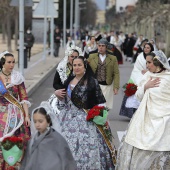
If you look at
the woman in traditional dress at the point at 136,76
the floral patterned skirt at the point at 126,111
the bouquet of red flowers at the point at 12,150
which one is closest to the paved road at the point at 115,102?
the floral patterned skirt at the point at 126,111

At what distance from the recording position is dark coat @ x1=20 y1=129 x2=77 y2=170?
6.04 meters

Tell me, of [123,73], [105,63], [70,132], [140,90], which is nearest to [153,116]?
[140,90]

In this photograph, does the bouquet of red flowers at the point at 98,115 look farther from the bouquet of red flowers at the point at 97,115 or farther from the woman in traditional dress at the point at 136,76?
the woman in traditional dress at the point at 136,76

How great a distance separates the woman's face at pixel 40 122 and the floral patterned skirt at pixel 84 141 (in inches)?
77.3

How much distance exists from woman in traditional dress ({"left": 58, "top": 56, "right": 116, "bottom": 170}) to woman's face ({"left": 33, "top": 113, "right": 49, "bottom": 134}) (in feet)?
6.45

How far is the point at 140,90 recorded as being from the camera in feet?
27.1

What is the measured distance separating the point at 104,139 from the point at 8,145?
7.38ft

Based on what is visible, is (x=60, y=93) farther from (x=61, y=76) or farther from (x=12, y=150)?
(x=12, y=150)

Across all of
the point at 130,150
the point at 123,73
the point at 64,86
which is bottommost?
the point at 123,73

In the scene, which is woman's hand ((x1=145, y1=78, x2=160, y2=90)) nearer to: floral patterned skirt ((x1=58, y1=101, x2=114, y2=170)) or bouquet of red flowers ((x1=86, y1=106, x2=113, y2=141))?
bouquet of red flowers ((x1=86, y1=106, x2=113, y2=141))

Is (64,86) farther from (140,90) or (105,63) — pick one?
(105,63)

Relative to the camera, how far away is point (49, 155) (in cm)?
608

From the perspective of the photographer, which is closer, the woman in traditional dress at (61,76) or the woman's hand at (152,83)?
the woman's hand at (152,83)

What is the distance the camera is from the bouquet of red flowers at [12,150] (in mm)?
6363
